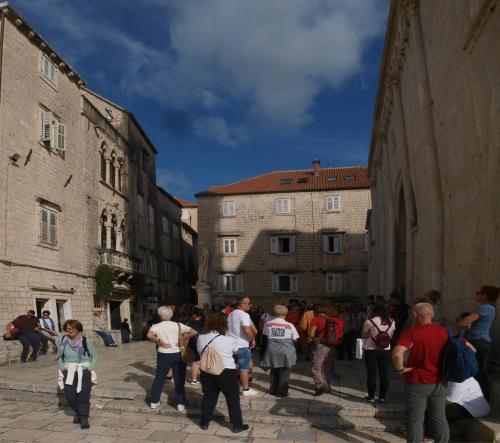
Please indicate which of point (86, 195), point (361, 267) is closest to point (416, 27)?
point (86, 195)

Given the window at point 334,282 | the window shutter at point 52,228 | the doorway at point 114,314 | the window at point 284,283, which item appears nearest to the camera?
the window shutter at point 52,228

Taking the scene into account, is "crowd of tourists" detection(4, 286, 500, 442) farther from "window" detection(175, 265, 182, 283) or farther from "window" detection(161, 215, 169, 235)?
"window" detection(175, 265, 182, 283)

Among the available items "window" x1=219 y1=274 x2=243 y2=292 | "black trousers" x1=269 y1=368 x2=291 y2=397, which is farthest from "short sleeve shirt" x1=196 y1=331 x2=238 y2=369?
"window" x1=219 y1=274 x2=243 y2=292

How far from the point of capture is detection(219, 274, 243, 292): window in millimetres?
36469

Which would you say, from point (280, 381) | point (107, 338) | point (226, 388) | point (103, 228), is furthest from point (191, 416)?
point (103, 228)

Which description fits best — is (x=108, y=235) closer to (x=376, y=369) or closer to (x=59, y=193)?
(x=59, y=193)

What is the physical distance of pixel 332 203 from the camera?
120ft

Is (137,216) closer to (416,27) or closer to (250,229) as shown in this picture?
(250,229)

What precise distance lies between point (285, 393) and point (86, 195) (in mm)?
16332

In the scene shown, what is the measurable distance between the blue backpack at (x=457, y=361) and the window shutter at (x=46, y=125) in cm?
1693

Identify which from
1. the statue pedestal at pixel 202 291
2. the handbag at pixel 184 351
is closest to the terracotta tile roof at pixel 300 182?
the statue pedestal at pixel 202 291

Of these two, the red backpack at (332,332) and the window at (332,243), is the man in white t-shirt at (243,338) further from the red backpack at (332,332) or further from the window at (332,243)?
the window at (332,243)

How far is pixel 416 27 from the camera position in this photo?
40.4ft

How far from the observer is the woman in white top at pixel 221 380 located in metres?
6.50
